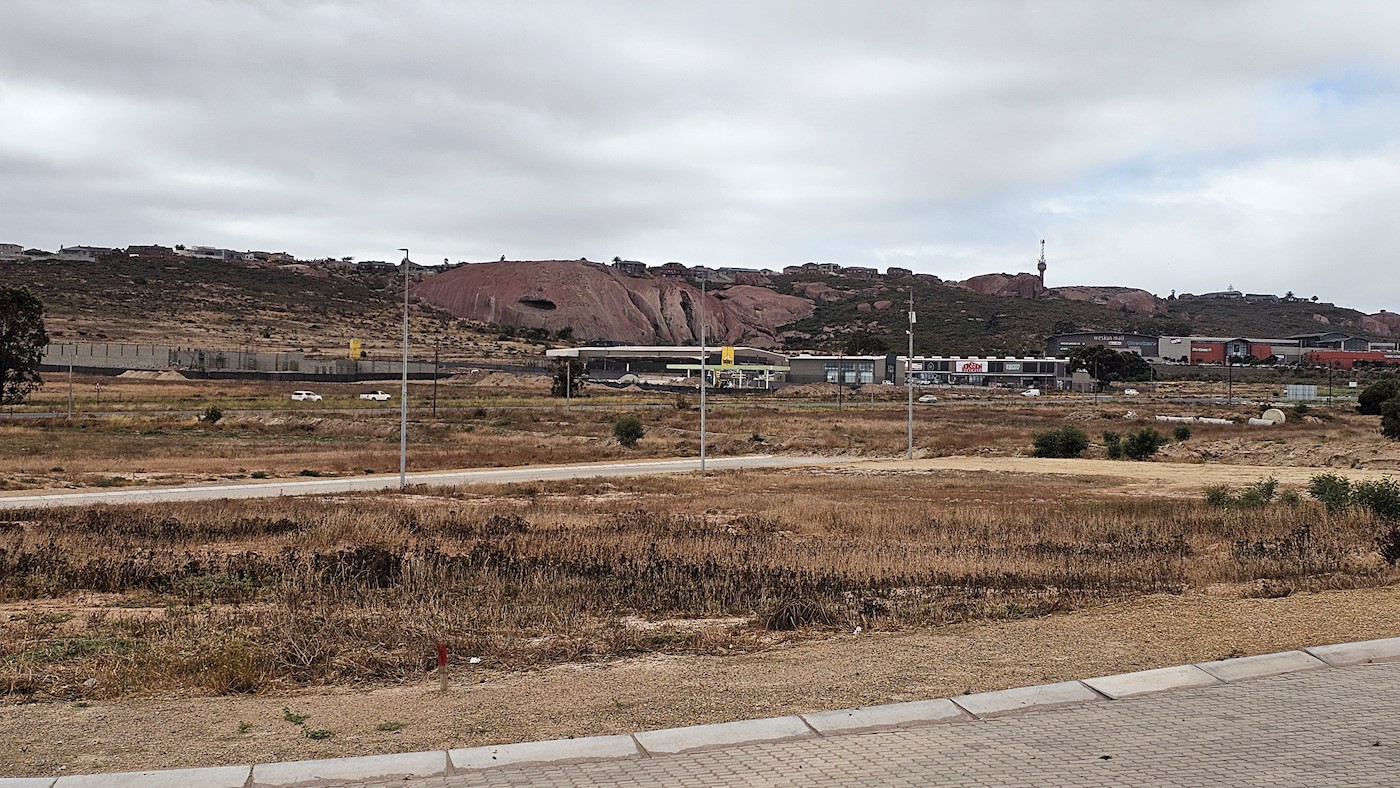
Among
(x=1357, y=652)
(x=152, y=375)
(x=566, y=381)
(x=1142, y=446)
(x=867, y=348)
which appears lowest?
(x=1142, y=446)

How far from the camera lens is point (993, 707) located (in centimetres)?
781

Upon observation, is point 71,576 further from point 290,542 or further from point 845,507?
point 845,507

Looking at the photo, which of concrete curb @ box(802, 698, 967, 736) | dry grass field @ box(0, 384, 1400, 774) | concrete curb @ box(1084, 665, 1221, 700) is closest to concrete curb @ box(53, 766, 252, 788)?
dry grass field @ box(0, 384, 1400, 774)

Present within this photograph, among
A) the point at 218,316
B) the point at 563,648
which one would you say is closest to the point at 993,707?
the point at 563,648

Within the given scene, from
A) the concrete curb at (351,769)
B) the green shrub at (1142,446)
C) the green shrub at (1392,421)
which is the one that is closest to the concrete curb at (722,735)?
the concrete curb at (351,769)

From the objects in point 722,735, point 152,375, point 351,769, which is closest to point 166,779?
point 351,769

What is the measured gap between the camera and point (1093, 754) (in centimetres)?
679

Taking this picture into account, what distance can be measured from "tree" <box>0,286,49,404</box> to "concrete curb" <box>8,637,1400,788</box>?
6981cm

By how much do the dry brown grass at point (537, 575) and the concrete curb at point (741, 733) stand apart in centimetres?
248

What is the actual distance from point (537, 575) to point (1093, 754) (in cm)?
882

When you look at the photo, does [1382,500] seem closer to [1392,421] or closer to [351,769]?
[351,769]

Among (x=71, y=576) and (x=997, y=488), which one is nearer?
(x=71, y=576)

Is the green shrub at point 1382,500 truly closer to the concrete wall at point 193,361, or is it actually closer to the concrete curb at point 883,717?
the concrete curb at point 883,717

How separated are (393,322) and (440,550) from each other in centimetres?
14031
